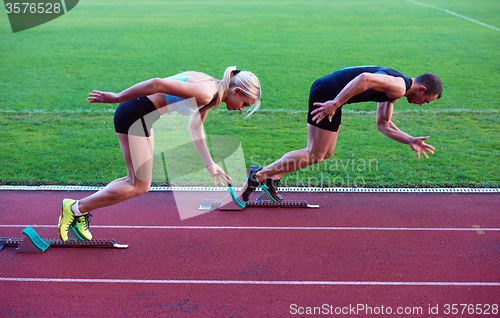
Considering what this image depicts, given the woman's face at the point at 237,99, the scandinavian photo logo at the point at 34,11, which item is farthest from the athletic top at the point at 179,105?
the scandinavian photo logo at the point at 34,11

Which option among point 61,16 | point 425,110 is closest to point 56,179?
point 425,110

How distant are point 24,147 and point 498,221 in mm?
7005

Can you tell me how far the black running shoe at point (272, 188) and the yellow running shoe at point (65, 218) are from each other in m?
2.13

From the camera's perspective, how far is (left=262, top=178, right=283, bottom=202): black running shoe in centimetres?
537

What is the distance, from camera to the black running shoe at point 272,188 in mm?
5371

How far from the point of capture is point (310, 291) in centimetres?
380

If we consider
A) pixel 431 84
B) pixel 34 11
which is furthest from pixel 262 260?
pixel 34 11

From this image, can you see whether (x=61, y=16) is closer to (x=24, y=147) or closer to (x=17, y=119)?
(x=17, y=119)

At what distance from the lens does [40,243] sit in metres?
4.42

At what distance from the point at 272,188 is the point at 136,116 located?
2012 millimetres

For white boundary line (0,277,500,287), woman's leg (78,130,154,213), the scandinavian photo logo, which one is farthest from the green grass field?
A: white boundary line (0,277,500,287)

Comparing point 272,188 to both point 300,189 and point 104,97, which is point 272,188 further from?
point 104,97

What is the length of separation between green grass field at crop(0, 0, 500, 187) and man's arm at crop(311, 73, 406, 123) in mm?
2072

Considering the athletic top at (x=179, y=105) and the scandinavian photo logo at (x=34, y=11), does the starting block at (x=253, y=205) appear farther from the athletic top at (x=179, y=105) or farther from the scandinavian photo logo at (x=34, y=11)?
the scandinavian photo logo at (x=34, y=11)
